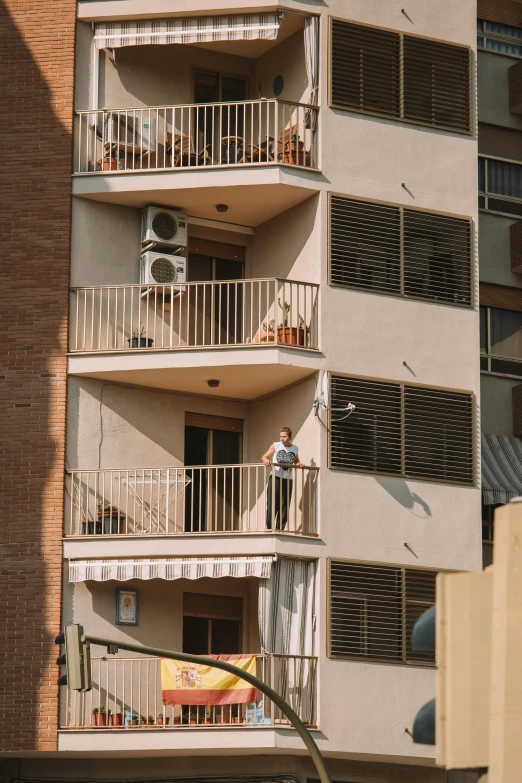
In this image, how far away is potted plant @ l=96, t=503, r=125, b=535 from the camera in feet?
74.1

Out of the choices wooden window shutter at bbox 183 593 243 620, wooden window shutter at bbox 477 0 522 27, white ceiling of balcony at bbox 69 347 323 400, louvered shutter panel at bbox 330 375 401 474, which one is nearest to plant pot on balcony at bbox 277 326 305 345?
white ceiling of balcony at bbox 69 347 323 400

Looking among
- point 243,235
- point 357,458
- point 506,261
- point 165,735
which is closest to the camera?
point 165,735

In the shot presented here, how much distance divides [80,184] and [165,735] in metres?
8.92

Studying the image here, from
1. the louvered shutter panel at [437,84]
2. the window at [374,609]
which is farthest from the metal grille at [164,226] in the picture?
the window at [374,609]

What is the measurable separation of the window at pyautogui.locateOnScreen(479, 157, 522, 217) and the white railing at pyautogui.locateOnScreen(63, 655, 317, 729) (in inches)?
417

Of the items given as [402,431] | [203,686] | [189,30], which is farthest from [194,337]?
[203,686]

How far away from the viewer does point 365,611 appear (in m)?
22.3

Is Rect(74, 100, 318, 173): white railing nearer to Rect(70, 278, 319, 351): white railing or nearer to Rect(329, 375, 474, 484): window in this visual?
Rect(70, 278, 319, 351): white railing

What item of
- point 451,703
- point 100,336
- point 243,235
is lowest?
point 451,703

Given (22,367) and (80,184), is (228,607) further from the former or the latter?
(80,184)

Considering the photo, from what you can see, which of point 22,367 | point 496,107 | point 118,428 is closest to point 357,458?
point 118,428

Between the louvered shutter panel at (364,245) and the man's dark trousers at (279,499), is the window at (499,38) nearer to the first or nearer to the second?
the louvered shutter panel at (364,245)

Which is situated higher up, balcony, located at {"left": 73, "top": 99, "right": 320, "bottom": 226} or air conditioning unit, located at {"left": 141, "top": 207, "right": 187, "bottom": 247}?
balcony, located at {"left": 73, "top": 99, "right": 320, "bottom": 226}

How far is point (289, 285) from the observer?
23625 millimetres
